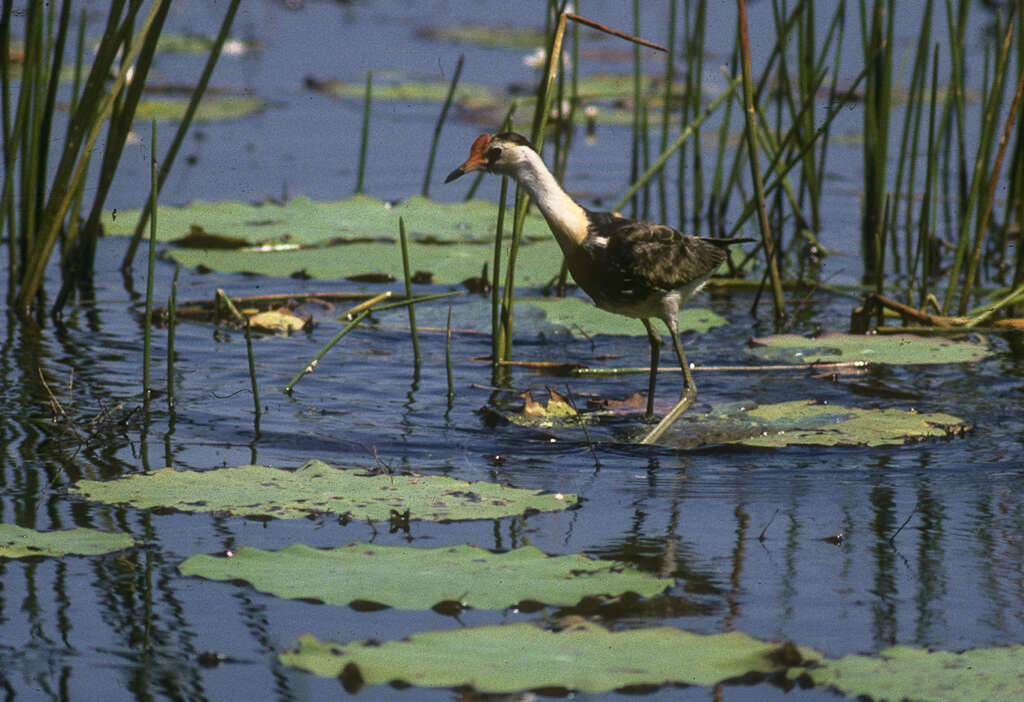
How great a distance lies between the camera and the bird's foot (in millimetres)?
4152

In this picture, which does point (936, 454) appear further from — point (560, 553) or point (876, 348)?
point (560, 553)

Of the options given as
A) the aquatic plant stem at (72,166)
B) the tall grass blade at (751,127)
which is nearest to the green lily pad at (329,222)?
the aquatic plant stem at (72,166)

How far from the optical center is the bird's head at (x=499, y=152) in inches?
168

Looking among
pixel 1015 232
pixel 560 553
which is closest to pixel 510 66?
pixel 1015 232

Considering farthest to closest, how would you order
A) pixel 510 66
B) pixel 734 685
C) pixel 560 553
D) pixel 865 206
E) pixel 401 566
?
1. pixel 510 66
2. pixel 865 206
3. pixel 560 553
4. pixel 401 566
5. pixel 734 685

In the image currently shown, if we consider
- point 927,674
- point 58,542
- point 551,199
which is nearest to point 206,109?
point 551,199

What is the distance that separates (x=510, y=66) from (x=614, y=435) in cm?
943

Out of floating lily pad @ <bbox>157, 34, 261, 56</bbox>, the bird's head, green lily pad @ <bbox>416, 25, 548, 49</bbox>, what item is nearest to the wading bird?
the bird's head

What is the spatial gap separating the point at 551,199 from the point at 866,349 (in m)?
1.44

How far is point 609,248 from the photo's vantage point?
4.34 metres

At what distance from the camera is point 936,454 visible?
13.2 ft

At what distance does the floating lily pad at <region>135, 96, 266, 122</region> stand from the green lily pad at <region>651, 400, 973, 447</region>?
21.1ft

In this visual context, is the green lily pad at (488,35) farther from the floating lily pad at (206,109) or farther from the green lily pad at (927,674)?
the green lily pad at (927,674)

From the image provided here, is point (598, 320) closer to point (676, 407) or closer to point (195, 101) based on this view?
point (676, 407)
